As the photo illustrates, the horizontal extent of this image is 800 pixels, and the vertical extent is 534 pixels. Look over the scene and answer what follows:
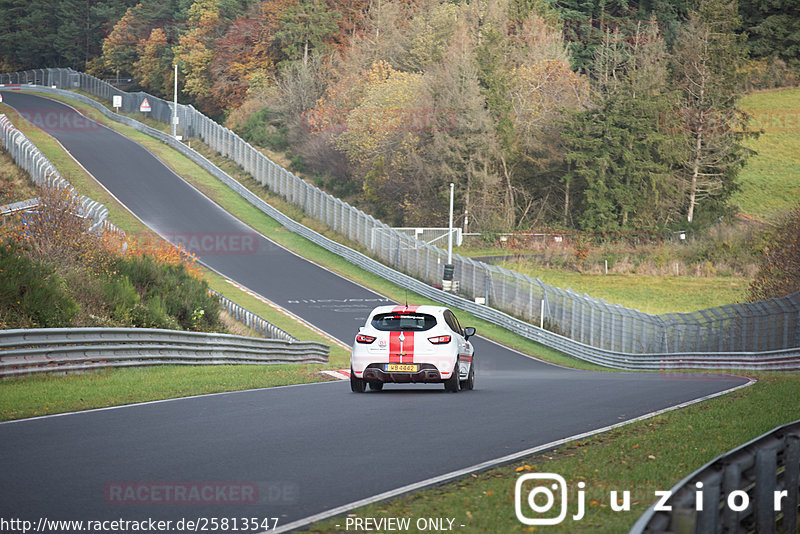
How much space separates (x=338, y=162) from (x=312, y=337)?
47038 mm

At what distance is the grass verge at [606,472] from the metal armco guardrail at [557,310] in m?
16.2

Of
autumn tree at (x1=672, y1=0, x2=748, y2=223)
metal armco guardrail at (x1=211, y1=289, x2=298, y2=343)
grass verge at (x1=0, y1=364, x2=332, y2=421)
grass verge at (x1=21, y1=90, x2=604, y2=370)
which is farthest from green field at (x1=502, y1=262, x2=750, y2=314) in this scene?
grass verge at (x1=0, y1=364, x2=332, y2=421)

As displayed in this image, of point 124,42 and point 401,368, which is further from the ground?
point 124,42

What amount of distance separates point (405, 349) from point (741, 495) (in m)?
10.7

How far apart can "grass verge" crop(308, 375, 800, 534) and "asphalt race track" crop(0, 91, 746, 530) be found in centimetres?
31

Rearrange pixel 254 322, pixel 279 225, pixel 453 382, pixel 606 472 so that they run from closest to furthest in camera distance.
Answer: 1. pixel 606 472
2. pixel 453 382
3. pixel 254 322
4. pixel 279 225

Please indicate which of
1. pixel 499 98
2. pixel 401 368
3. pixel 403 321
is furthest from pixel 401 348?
pixel 499 98

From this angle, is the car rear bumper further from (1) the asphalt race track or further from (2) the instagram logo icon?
(2) the instagram logo icon

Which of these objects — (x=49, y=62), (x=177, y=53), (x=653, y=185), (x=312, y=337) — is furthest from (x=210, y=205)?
(x=49, y=62)

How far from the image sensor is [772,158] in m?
97.9

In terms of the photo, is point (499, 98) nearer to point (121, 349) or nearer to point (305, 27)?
point (305, 27)

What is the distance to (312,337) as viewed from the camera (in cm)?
3962

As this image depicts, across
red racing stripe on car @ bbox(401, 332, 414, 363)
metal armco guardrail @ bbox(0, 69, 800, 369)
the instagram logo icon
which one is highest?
the instagram logo icon

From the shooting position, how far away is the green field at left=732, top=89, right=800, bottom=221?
3438 inches
